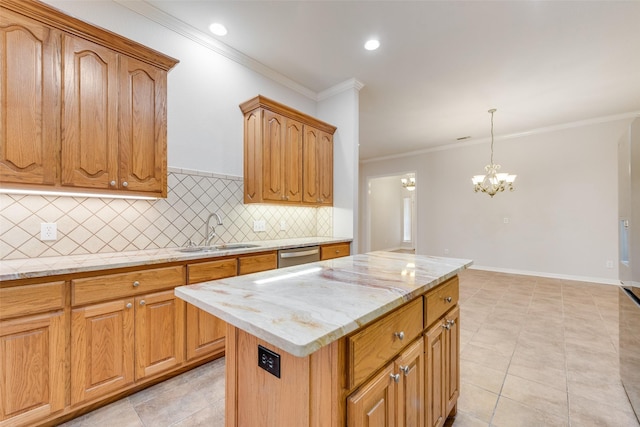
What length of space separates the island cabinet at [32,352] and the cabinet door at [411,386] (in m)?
1.77

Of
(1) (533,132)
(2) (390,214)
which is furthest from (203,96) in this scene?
(2) (390,214)

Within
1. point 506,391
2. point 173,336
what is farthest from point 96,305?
point 506,391

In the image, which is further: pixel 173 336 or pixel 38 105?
pixel 173 336

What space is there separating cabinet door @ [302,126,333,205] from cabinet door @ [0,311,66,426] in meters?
2.30

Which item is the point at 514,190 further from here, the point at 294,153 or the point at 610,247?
the point at 294,153

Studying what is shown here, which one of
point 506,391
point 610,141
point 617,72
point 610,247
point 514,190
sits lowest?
point 506,391

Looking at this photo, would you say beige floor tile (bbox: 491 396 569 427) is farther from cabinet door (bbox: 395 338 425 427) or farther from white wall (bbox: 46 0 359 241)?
white wall (bbox: 46 0 359 241)

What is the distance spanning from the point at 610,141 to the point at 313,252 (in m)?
5.60

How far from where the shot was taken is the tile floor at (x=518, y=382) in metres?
1.60

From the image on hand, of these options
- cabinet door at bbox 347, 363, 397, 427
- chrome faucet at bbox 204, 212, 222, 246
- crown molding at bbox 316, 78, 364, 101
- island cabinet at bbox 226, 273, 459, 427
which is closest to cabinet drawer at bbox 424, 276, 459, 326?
island cabinet at bbox 226, 273, 459, 427

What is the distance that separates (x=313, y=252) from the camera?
9.19 feet

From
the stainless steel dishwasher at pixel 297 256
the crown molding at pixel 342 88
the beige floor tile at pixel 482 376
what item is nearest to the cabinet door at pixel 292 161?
the stainless steel dishwasher at pixel 297 256

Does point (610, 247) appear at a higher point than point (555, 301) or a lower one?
higher

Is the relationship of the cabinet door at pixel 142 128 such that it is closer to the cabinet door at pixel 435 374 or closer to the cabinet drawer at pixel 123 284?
the cabinet drawer at pixel 123 284
